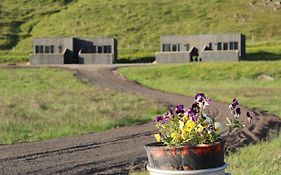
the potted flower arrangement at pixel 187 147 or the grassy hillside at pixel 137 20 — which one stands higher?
the grassy hillside at pixel 137 20

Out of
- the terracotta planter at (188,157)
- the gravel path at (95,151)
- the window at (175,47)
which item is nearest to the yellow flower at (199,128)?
the terracotta planter at (188,157)

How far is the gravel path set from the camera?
47.2ft

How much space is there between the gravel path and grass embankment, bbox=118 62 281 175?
31.7ft

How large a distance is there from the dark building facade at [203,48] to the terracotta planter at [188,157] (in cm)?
6512

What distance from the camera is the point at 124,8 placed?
11419 centimetres

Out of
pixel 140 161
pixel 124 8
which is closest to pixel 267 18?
pixel 124 8

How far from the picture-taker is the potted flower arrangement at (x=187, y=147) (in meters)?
7.26

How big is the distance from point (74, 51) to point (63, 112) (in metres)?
52.3

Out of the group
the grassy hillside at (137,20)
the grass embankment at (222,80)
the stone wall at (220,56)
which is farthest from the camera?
the grassy hillside at (137,20)

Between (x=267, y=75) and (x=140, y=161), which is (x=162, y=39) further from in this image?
(x=140, y=161)

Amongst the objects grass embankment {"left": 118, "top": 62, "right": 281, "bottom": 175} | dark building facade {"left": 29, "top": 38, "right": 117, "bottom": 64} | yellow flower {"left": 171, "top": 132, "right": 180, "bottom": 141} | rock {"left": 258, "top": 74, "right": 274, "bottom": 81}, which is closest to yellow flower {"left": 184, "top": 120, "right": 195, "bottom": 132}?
yellow flower {"left": 171, "top": 132, "right": 180, "bottom": 141}

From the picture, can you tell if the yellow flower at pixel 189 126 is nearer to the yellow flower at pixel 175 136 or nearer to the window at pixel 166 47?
the yellow flower at pixel 175 136

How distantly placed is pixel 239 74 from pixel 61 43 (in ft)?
101

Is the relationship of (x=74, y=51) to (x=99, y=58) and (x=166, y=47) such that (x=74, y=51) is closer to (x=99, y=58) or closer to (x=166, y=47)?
(x=99, y=58)
